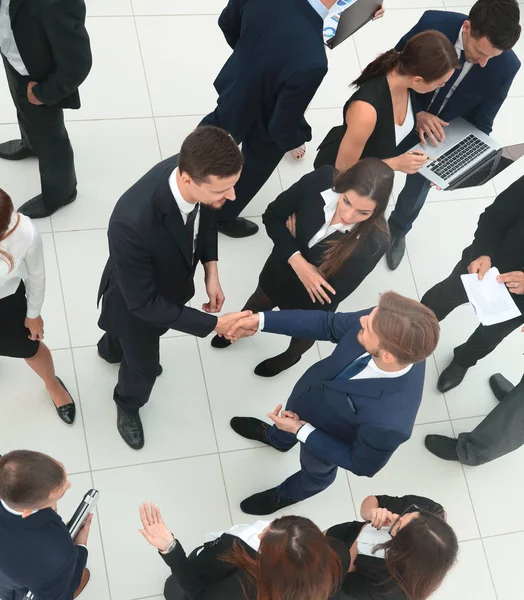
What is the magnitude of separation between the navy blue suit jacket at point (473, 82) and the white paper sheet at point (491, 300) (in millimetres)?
812

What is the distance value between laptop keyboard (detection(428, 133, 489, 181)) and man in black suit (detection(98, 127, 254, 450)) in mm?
1279

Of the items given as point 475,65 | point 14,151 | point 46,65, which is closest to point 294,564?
point 46,65

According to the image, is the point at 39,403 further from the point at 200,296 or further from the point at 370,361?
the point at 370,361

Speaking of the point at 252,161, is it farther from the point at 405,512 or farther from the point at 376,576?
the point at 376,576

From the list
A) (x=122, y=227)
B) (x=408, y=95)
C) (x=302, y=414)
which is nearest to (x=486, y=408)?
(x=302, y=414)

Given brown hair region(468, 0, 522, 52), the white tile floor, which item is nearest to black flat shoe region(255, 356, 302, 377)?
the white tile floor

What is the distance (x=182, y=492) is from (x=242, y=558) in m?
1.21

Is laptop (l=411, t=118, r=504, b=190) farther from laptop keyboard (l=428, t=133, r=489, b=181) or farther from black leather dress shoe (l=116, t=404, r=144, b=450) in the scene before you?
black leather dress shoe (l=116, t=404, r=144, b=450)

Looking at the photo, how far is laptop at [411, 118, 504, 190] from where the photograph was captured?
139 inches

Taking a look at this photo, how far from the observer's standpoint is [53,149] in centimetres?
359

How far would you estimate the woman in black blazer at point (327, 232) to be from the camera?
2.74 metres

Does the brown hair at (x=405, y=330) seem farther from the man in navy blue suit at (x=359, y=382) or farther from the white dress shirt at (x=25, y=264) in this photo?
the white dress shirt at (x=25, y=264)

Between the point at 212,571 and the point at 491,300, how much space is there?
5.74 feet

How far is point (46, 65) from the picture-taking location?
312cm
